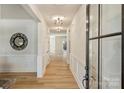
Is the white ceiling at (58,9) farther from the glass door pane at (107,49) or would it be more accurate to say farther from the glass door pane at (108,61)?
the glass door pane at (108,61)

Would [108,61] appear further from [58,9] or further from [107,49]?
[58,9]

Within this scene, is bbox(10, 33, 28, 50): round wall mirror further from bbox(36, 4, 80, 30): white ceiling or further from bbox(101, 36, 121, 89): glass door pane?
bbox(101, 36, 121, 89): glass door pane

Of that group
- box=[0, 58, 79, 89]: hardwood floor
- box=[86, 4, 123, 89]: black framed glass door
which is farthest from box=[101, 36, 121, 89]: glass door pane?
box=[0, 58, 79, 89]: hardwood floor

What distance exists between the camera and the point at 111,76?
1.75m

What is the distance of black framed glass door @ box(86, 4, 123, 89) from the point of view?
1630mm

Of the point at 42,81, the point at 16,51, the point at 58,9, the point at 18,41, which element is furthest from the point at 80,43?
the point at 16,51

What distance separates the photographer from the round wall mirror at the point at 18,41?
7.23m

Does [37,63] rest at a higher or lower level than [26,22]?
lower

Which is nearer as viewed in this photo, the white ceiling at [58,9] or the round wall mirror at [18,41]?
the white ceiling at [58,9]

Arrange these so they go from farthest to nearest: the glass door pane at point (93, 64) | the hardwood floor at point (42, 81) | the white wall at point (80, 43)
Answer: the hardwood floor at point (42, 81), the white wall at point (80, 43), the glass door pane at point (93, 64)

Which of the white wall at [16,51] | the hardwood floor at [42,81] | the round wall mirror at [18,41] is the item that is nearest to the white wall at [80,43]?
the hardwood floor at [42,81]
